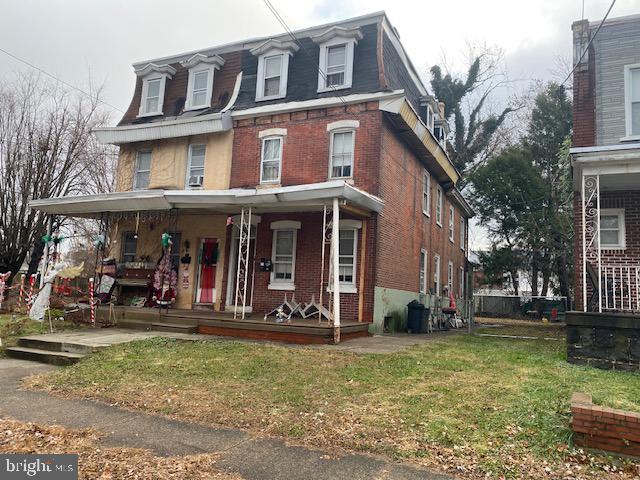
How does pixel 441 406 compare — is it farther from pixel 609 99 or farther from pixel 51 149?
pixel 51 149

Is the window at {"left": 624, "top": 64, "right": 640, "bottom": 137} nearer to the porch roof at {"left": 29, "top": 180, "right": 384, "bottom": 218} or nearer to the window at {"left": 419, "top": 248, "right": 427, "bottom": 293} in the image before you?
the porch roof at {"left": 29, "top": 180, "right": 384, "bottom": 218}

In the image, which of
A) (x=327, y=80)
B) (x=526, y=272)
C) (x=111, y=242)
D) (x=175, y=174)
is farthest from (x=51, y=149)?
(x=526, y=272)

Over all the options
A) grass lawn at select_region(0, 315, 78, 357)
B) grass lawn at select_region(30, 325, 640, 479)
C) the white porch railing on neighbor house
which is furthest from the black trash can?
grass lawn at select_region(0, 315, 78, 357)

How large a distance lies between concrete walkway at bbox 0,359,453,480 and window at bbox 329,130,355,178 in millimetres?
9317

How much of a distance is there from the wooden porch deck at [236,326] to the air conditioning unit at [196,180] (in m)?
4.72

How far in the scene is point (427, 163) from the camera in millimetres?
17500

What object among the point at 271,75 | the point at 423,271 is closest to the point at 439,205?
the point at 423,271

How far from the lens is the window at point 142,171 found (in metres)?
16.8

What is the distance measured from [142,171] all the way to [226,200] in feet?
22.0

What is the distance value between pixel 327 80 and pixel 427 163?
532 cm

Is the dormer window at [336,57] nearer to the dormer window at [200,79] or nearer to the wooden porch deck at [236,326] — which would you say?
the dormer window at [200,79]

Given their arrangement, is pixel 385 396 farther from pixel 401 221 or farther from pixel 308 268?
pixel 401 221

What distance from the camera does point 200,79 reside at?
659 inches

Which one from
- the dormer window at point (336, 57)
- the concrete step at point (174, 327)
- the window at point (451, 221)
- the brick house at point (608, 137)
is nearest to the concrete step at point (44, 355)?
the concrete step at point (174, 327)
